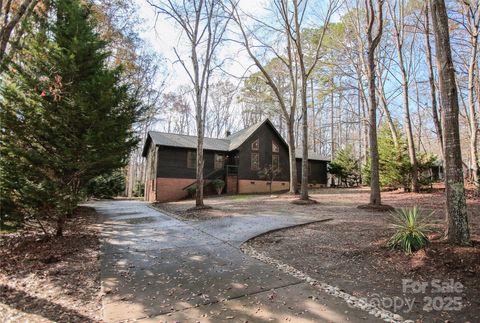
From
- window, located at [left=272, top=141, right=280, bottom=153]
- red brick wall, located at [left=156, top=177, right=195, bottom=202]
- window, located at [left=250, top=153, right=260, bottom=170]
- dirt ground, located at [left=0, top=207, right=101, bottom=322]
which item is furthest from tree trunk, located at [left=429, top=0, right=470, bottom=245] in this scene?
window, located at [left=272, top=141, right=280, bottom=153]

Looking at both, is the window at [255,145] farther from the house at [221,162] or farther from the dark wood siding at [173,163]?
the dark wood siding at [173,163]

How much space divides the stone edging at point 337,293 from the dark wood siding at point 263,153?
18.1 metres

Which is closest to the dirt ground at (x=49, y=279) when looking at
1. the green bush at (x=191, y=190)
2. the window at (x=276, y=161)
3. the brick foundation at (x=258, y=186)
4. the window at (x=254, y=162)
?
the green bush at (x=191, y=190)

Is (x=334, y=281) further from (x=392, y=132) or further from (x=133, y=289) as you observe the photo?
(x=392, y=132)

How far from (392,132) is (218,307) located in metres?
16.7

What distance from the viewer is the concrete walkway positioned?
3.50m

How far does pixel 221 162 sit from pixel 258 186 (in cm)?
406

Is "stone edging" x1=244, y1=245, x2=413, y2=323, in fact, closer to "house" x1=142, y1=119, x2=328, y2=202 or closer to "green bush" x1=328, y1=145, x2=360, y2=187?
"house" x1=142, y1=119, x2=328, y2=202

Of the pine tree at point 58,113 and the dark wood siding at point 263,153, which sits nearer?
the pine tree at point 58,113

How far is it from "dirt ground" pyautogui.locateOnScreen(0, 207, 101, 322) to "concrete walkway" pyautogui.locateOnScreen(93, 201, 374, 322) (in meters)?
0.25

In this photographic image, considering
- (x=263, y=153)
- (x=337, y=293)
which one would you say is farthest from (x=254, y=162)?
(x=337, y=293)

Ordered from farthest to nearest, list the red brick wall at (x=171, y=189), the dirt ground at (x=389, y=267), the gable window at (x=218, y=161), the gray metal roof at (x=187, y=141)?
the gable window at (x=218, y=161), the gray metal roof at (x=187, y=141), the red brick wall at (x=171, y=189), the dirt ground at (x=389, y=267)

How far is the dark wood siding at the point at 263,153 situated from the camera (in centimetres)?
2403

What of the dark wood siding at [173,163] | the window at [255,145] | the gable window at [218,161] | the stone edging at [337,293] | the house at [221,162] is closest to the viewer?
the stone edging at [337,293]
